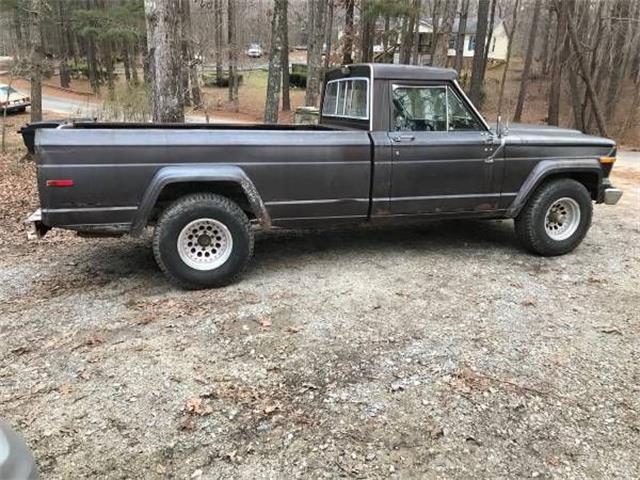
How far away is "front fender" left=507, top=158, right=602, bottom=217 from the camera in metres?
5.70

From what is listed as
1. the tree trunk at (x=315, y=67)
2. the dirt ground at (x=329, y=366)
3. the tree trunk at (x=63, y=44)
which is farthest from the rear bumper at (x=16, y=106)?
the dirt ground at (x=329, y=366)

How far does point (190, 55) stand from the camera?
20594 mm

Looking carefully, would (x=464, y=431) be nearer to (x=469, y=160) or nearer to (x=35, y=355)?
(x=35, y=355)

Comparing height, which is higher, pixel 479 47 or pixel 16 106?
pixel 479 47

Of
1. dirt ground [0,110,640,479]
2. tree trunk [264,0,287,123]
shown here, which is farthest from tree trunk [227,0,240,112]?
dirt ground [0,110,640,479]

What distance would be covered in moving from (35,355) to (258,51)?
39.5 meters

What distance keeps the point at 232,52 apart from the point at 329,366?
2548 centimetres

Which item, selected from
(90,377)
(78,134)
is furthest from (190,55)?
(90,377)

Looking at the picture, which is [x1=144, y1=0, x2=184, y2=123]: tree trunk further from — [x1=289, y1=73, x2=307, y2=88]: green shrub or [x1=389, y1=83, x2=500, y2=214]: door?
[x1=289, y1=73, x2=307, y2=88]: green shrub

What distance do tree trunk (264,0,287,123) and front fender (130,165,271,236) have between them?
891 centimetres

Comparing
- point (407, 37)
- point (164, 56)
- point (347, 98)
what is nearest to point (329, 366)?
point (347, 98)

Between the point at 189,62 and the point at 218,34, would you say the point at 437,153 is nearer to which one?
the point at 189,62

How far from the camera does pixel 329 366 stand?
11.9 ft

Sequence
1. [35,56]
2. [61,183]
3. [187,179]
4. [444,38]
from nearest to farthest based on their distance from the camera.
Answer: [61,183] → [187,179] → [35,56] → [444,38]
